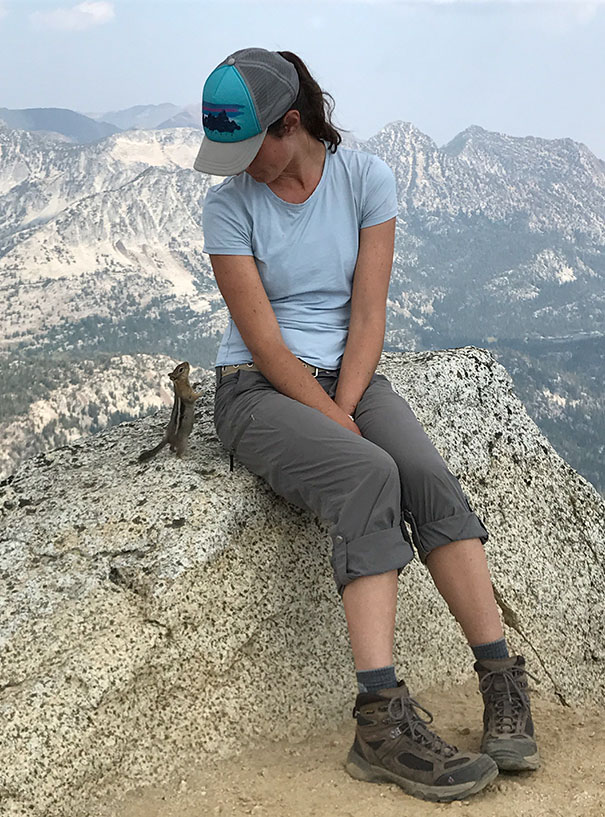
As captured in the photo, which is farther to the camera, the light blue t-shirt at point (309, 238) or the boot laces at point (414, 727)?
the light blue t-shirt at point (309, 238)

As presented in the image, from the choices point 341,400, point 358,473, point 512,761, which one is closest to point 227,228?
point 341,400

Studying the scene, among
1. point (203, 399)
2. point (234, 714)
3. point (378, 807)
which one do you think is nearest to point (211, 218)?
point (203, 399)

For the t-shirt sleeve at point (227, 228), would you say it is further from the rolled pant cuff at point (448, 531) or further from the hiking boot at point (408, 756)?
the hiking boot at point (408, 756)

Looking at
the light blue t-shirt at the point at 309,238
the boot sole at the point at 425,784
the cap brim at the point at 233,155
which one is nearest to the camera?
the boot sole at the point at 425,784

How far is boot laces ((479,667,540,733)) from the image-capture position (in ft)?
13.8

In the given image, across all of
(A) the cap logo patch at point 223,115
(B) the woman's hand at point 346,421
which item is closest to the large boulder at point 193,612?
(B) the woman's hand at point 346,421

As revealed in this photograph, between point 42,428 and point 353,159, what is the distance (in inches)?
5017

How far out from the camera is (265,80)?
450cm

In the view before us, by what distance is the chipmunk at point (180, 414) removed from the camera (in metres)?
5.30

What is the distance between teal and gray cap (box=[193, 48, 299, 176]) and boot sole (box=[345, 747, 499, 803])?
3294 mm

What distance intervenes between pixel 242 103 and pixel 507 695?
3526mm

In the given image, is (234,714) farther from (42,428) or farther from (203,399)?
(42,428)

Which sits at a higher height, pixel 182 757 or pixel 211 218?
pixel 211 218

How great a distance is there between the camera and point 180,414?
17.9 feet
